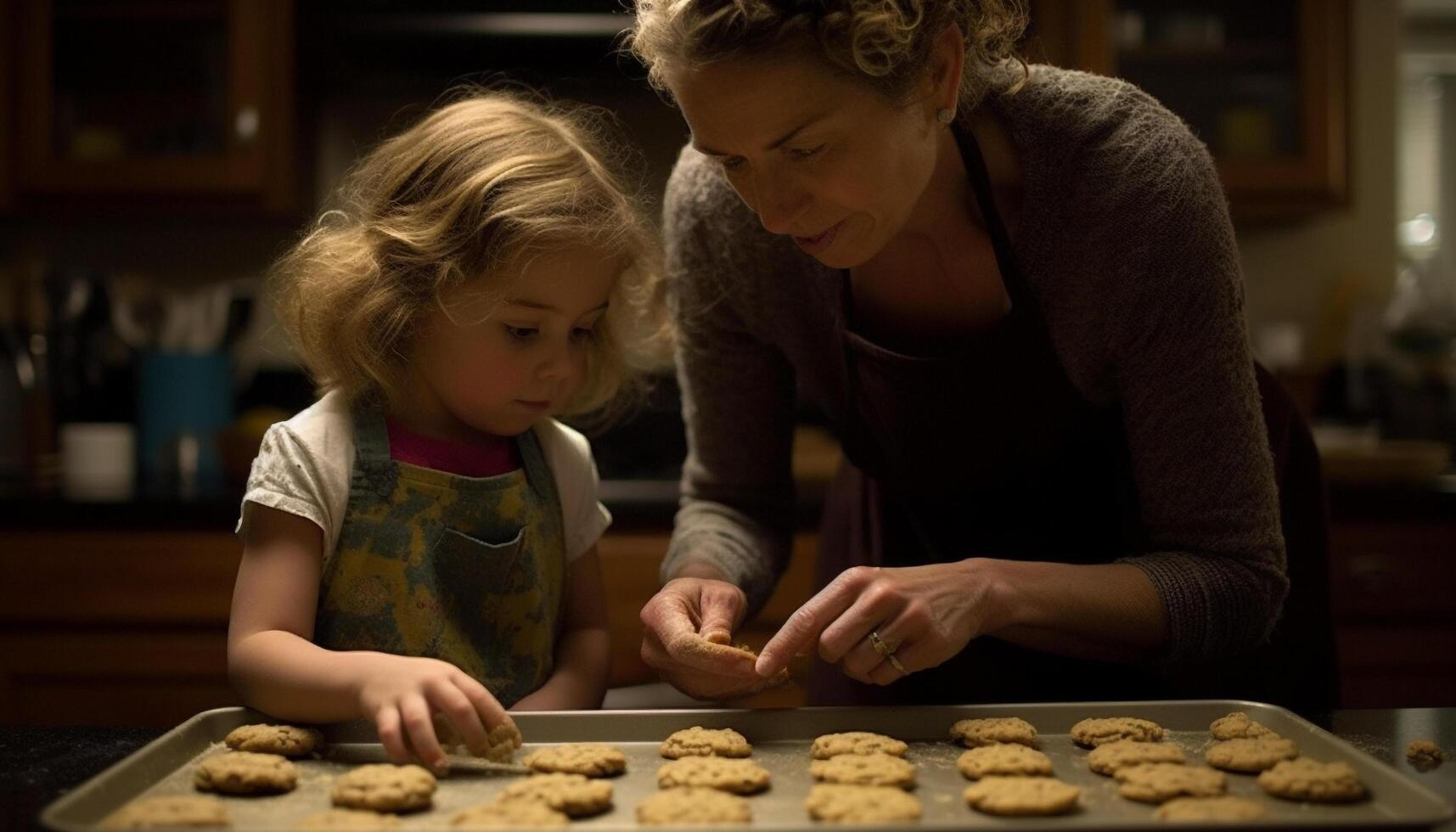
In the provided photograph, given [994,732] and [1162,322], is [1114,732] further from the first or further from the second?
[1162,322]

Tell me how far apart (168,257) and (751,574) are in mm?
2196

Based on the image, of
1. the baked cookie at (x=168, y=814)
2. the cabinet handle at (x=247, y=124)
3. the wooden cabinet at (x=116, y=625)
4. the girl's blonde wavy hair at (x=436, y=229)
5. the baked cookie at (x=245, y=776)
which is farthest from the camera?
the cabinet handle at (x=247, y=124)

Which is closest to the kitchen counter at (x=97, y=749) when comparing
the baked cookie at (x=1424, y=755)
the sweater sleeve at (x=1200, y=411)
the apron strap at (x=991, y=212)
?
the baked cookie at (x=1424, y=755)

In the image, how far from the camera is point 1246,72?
2822 millimetres

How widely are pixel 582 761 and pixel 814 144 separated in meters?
0.50

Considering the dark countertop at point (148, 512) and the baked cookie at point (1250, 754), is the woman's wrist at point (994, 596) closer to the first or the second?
the baked cookie at point (1250, 754)

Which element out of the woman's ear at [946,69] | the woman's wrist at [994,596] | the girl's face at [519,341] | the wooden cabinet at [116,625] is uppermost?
the woman's ear at [946,69]

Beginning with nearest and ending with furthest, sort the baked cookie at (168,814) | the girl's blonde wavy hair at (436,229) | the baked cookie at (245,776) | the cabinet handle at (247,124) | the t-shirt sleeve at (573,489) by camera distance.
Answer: the baked cookie at (168,814)
the baked cookie at (245,776)
the girl's blonde wavy hair at (436,229)
the t-shirt sleeve at (573,489)
the cabinet handle at (247,124)

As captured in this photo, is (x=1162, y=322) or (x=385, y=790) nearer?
(x=385, y=790)

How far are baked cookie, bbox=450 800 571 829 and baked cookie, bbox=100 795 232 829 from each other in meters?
0.14

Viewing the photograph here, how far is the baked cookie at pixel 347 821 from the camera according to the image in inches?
30.7

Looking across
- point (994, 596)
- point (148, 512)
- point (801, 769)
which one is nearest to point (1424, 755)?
point (994, 596)

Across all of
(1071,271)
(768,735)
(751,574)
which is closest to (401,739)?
(768,735)

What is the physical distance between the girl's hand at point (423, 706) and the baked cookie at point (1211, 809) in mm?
437
